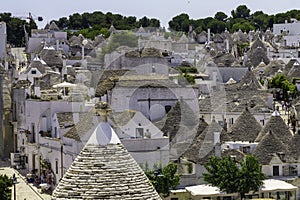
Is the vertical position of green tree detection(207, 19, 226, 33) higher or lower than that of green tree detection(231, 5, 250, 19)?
lower

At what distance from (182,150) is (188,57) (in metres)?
36.0

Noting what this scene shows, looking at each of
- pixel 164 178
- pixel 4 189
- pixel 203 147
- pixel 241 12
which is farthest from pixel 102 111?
pixel 241 12

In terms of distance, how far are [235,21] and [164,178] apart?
310ft

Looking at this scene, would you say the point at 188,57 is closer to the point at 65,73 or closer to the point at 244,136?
the point at 65,73

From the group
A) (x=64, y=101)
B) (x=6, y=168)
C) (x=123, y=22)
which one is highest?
(x=123, y=22)

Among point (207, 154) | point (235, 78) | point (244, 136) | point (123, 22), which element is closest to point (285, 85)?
point (235, 78)

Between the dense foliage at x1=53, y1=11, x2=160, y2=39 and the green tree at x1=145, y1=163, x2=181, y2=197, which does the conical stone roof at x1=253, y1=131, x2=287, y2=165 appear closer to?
the green tree at x1=145, y1=163, x2=181, y2=197

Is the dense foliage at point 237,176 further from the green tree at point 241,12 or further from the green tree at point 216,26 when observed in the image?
the green tree at point 241,12

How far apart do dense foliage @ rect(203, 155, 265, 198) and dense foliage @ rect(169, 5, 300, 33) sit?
76811 mm

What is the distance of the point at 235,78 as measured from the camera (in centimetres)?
5556

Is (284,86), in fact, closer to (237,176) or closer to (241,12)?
(237,176)

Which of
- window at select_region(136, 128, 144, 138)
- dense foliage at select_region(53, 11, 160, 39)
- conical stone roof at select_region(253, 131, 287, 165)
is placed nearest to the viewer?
window at select_region(136, 128, 144, 138)

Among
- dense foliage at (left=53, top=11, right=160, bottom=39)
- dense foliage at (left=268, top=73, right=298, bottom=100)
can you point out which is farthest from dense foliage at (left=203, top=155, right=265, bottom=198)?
dense foliage at (left=53, top=11, right=160, bottom=39)

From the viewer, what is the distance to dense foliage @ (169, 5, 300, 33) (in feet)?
354
